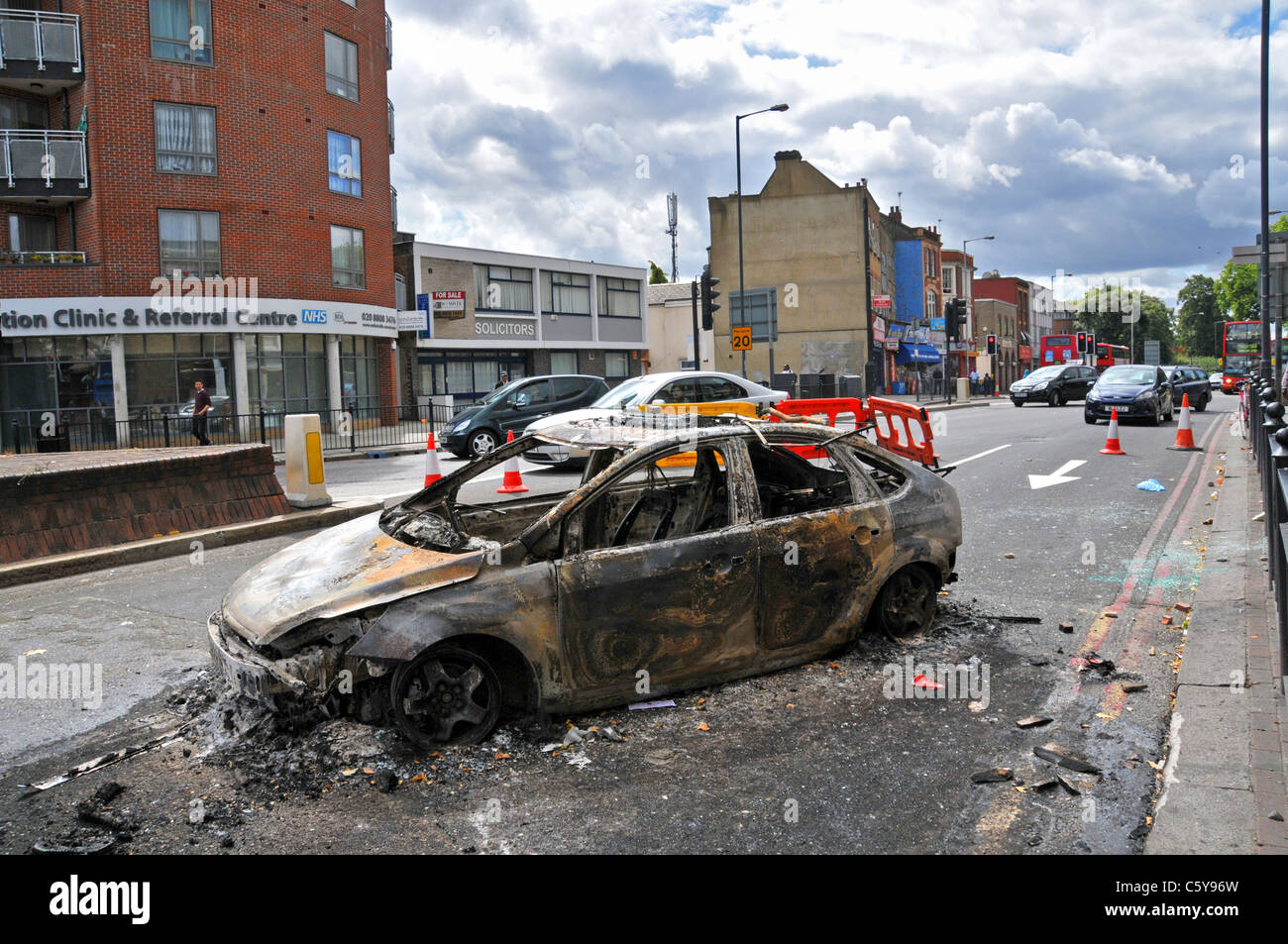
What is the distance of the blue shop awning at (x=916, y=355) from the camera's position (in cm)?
6247

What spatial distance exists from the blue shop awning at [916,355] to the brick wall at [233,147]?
39.3 meters

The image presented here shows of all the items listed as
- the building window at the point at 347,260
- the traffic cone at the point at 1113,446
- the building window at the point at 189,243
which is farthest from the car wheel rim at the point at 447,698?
the building window at the point at 347,260

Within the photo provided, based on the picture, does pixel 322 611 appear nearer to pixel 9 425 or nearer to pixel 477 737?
pixel 477 737

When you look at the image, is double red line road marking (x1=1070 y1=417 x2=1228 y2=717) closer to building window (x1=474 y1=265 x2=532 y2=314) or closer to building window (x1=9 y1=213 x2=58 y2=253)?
building window (x1=9 y1=213 x2=58 y2=253)

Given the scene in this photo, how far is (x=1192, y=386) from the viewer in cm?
3331

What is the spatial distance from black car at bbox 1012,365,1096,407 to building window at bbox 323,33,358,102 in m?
25.9

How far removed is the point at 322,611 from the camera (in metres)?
4.39

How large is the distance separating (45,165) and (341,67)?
9.19 metres

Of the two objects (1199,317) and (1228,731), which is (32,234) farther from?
(1199,317)

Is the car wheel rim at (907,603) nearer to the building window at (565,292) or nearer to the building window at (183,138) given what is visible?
the building window at (183,138)

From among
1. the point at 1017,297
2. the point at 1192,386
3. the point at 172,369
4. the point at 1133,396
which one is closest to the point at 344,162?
the point at 172,369

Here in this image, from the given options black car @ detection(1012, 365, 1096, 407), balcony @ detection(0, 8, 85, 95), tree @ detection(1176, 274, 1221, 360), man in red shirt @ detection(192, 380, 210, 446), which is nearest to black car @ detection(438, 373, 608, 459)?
man in red shirt @ detection(192, 380, 210, 446)
